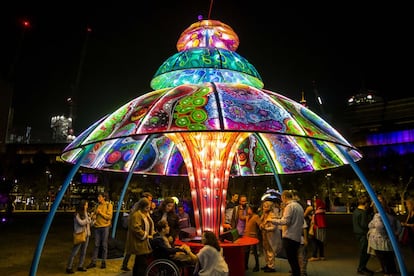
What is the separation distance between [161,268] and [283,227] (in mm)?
2634

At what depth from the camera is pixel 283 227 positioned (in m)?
7.85

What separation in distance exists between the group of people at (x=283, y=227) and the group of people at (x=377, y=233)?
139cm

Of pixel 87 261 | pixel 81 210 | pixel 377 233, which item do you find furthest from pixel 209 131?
pixel 87 261

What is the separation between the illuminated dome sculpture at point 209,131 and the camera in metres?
6.80

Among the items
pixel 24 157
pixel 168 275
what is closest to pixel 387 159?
pixel 168 275

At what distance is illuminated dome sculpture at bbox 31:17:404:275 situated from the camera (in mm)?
6797

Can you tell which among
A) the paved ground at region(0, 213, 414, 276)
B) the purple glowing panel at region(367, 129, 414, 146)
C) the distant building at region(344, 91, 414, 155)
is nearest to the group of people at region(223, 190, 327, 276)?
the paved ground at region(0, 213, 414, 276)

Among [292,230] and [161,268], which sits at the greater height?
[292,230]

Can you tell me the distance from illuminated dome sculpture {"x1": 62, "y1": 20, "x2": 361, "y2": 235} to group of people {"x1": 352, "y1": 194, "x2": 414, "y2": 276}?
142cm

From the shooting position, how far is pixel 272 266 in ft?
31.7

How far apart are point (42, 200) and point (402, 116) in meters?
77.8

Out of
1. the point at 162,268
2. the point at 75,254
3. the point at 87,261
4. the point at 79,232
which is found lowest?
the point at 87,261

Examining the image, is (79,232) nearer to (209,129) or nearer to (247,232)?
(247,232)

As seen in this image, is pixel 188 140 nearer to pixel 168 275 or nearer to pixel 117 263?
pixel 168 275
